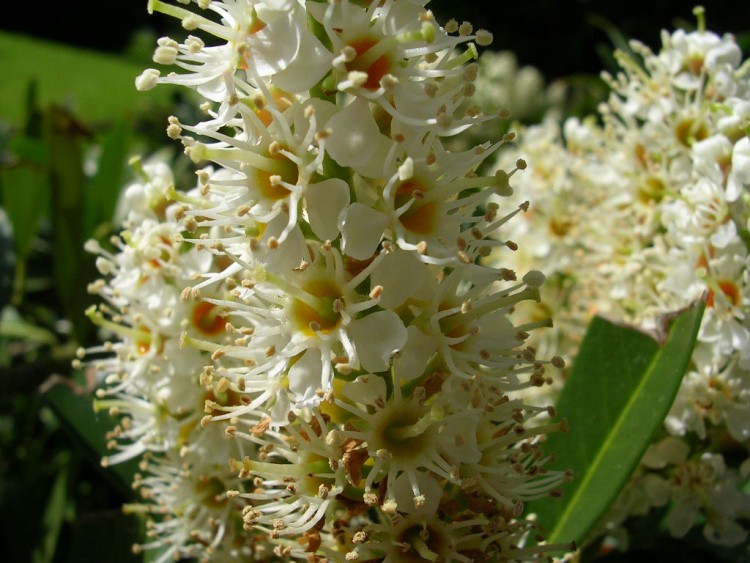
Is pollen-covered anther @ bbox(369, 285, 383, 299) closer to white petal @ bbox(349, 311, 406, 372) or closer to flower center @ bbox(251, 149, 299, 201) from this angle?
white petal @ bbox(349, 311, 406, 372)

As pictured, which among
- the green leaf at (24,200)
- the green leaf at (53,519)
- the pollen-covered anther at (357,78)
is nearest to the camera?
the pollen-covered anther at (357,78)

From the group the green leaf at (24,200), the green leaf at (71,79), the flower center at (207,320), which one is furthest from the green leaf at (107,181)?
the green leaf at (71,79)

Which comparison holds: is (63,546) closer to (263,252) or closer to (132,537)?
(132,537)

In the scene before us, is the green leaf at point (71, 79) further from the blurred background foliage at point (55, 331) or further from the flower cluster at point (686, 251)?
the flower cluster at point (686, 251)

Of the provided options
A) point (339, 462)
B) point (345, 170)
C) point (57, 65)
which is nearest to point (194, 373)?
point (339, 462)

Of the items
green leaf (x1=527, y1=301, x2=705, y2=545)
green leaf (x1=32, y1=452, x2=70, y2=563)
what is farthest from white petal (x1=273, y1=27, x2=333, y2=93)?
green leaf (x1=32, y1=452, x2=70, y2=563)
